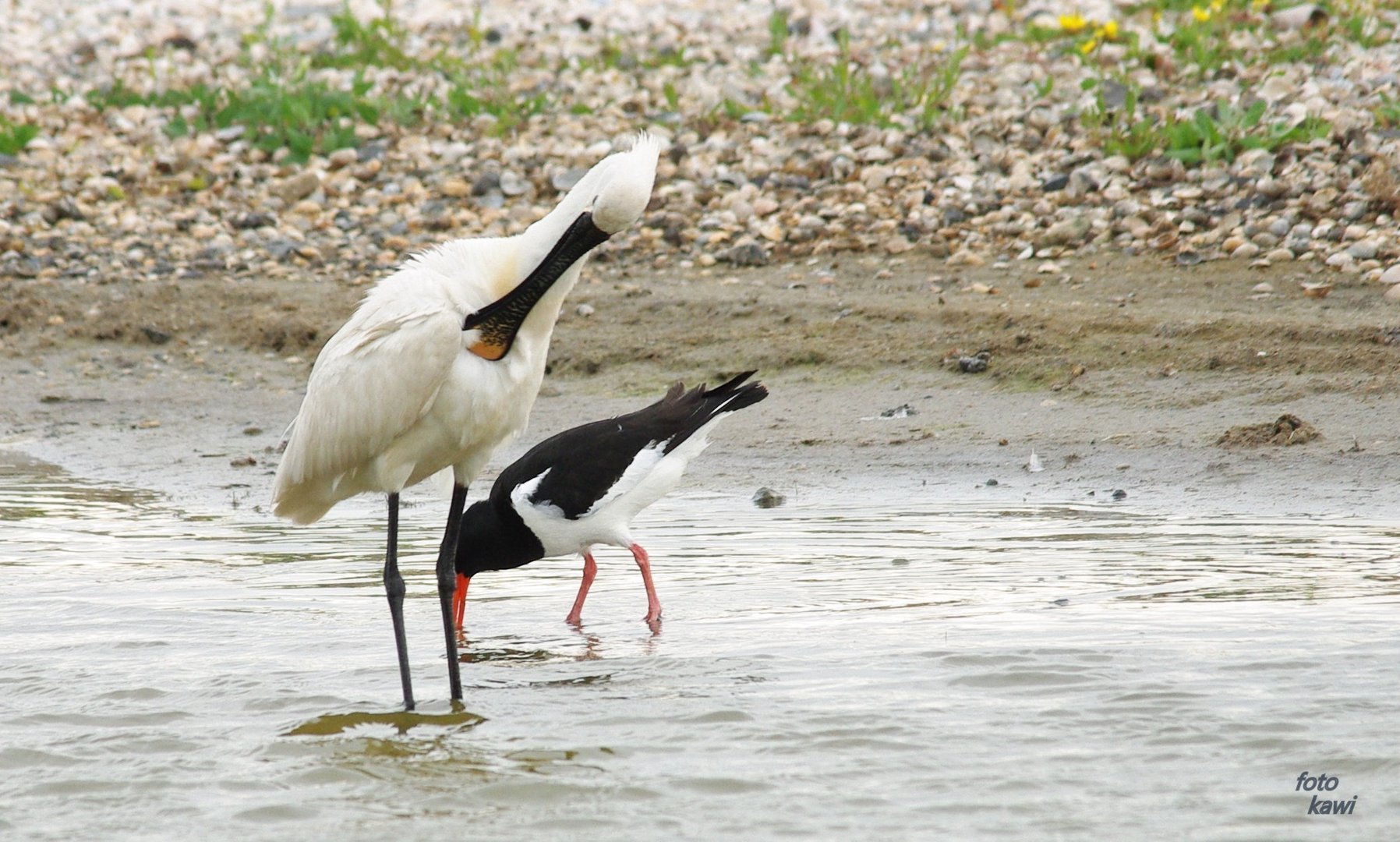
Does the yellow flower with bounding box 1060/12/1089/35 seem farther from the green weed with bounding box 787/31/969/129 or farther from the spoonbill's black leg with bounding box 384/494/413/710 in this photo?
the spoonbill's black leg with bounding box 384/494/413/710

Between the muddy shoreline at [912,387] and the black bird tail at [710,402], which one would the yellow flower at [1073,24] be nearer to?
the muddy shoreline at [912,387]

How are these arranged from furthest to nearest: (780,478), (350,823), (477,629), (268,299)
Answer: (268,299) → (780,478) → (477,629) → (350,823)

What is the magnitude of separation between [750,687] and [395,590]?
4.12 ft

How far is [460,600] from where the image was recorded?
652cm

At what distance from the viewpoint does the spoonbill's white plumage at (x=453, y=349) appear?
485 cm

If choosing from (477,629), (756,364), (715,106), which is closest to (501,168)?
(715,106)

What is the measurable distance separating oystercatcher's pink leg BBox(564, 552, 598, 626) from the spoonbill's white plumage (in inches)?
35.8

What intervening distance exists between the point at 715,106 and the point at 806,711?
7.70 m

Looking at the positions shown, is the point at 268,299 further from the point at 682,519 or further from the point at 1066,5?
the point at 1066,5

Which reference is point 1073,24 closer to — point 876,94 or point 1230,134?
point 876,94

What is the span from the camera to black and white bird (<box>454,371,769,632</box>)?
6.56 m

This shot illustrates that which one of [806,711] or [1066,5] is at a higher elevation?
[1066,5]

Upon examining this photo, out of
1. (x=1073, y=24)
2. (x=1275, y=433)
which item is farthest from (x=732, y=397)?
(x=1073, y=24)

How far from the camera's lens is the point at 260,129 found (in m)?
12.4
